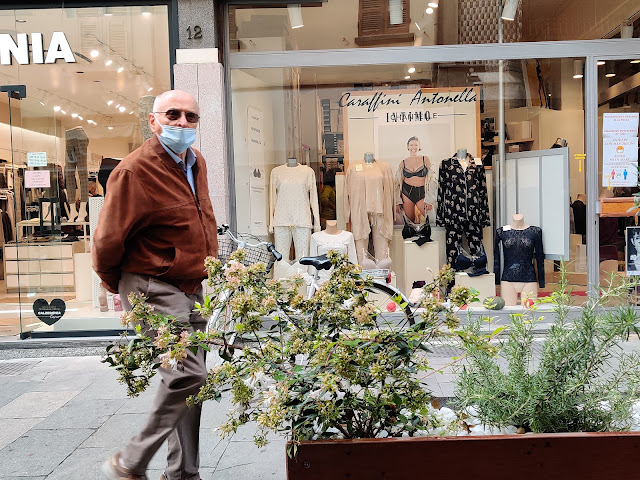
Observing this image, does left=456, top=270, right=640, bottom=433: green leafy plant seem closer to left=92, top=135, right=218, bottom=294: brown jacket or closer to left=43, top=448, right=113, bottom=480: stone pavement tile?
left=92, top=135, right=218, bottom=294: brown jacket

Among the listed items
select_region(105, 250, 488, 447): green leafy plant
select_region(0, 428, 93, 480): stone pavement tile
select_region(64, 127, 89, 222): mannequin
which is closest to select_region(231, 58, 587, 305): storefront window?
select_region(64, 127, 89, 222): mannequin

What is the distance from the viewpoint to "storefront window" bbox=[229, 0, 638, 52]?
23.3 ft

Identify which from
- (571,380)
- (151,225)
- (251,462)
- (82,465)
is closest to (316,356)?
(571,380)

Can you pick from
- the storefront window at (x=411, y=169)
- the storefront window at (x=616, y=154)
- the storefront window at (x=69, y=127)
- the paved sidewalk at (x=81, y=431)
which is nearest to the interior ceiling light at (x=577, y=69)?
the storefront window at (x=616, y=154)

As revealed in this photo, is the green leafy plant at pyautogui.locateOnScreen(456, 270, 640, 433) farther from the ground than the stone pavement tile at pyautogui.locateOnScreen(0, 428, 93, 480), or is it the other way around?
the green leafy plant at pyautogui.locateOnScreen(456, 270, 640, 433)

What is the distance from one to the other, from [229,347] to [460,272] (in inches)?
219

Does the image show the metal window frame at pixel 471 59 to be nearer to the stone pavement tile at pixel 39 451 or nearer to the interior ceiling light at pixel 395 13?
the interior ceiling light at pixel 395 13

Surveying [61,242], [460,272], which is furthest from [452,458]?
[61,242]

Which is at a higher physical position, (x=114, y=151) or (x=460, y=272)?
(x=114, y=151)

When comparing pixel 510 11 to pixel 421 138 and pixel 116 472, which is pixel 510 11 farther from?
pixel 116 472

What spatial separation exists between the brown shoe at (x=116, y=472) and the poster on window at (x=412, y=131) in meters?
4.95

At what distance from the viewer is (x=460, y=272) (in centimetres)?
745

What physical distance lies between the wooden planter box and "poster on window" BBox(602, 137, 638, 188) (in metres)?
5.80

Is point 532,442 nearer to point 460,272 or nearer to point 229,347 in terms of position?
point 229,347
